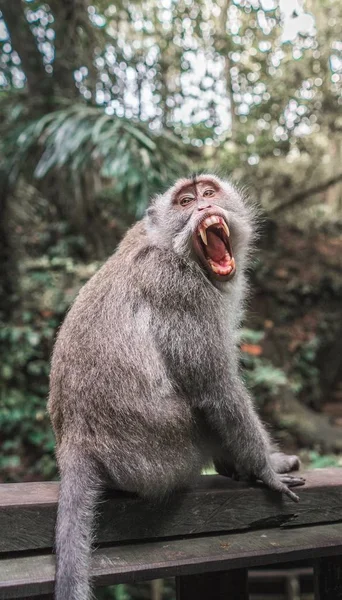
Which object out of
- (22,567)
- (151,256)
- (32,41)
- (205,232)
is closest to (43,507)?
(22,567)

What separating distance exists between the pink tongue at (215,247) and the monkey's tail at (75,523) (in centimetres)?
75

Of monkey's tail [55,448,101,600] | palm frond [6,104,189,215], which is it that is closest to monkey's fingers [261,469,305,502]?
monkey's tail [55,448,101,600]

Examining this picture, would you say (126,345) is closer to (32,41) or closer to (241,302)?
(241,302)

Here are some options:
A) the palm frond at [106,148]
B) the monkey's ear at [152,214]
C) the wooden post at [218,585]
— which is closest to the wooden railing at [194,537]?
the wooden post at [218,585]

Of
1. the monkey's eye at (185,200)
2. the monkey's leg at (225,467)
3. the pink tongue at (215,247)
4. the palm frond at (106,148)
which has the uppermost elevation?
the palm frond at (106,148)

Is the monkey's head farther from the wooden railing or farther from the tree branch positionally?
the tree branch

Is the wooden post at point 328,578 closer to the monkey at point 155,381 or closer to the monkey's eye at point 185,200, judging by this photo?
the monkey at point 155,381

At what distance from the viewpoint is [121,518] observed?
1341mm

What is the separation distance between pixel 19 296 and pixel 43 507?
13.5 ft

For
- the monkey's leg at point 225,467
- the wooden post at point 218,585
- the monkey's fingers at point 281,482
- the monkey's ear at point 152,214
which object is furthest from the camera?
the monkey's ear at point 152,214

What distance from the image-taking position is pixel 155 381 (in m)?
1.54

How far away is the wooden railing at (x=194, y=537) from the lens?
1.19 meters

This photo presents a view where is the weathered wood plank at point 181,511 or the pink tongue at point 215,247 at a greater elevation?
the pink tongue at point 215,247

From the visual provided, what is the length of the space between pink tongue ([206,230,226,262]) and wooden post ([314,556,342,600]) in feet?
3.02
